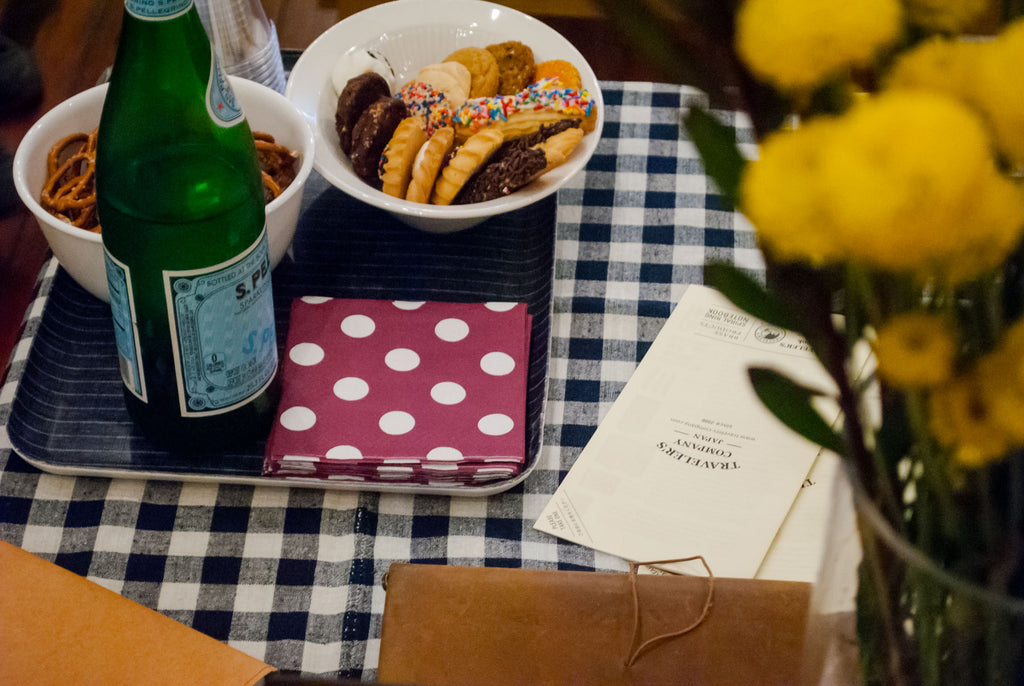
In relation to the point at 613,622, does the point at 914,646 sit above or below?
above

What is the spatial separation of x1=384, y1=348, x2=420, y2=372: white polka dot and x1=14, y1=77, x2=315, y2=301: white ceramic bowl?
0.38 feet

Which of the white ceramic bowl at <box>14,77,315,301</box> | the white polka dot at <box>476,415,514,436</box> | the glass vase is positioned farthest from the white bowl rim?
the glass vase

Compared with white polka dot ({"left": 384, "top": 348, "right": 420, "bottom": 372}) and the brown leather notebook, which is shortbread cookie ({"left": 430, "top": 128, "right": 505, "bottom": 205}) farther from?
the brown leather notebook

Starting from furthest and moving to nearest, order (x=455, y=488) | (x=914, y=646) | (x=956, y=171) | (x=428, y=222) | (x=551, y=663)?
(x=428, y=222)
(x=455, y=488)
(x=551, y=663)
(x=914, y=646)
(x=956, y=171)

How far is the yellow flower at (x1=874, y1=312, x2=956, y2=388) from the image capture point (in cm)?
23

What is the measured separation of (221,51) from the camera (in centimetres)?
86

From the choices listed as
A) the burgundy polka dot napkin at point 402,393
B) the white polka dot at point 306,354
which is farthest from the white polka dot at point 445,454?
the white polka dot at point 306,354

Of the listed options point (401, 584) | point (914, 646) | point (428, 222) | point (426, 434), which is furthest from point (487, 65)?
point (914, 646)

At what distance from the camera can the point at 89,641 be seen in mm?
483

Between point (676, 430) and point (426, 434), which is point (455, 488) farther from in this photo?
point (676, 430)

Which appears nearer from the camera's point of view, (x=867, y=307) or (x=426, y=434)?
(x=867, y=307)

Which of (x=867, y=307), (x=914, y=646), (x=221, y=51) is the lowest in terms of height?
(x=221, y=51)

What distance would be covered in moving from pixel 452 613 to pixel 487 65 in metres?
0.50

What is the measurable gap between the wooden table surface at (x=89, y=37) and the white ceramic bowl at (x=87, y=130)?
0.24 m
